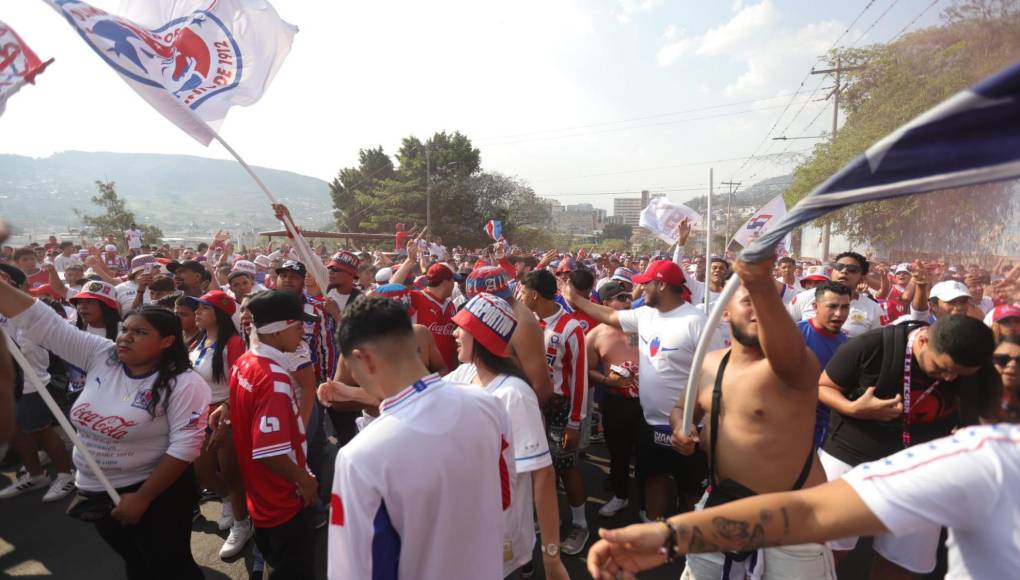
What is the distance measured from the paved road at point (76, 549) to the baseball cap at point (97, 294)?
6.59 ft

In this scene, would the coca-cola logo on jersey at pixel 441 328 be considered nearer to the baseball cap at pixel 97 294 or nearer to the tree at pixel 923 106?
the baseball cap at pixel 97 294

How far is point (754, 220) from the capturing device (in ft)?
Answer: 25.3

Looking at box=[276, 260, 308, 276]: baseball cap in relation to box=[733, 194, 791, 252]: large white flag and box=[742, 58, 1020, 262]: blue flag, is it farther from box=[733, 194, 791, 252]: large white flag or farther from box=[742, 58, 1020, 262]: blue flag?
box=[733, 194, 791, 252]: large white flag

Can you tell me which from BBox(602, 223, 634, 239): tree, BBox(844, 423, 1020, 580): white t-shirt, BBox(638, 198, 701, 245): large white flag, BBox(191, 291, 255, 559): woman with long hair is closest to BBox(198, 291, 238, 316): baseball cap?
BBox(191, 291, 255, 559): woman with long hair

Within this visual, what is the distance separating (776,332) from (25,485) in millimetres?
6993

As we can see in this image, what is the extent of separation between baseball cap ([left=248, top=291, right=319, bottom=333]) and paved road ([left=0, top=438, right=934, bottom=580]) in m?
2.22

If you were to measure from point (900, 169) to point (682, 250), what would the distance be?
5.14m

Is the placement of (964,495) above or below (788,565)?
above

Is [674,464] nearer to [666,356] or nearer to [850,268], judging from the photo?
[666,356]

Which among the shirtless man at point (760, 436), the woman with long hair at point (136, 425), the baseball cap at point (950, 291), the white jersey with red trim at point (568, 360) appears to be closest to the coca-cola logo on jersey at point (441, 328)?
the white jersey with red trim at point (568, 360)

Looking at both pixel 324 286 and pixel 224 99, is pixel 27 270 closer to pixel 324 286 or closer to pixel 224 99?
pixel 224 99

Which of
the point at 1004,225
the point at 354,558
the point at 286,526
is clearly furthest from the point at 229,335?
the point at 1004,225

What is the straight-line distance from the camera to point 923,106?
42.7 feet

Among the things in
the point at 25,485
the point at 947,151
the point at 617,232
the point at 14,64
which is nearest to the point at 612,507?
the point at 947,151
